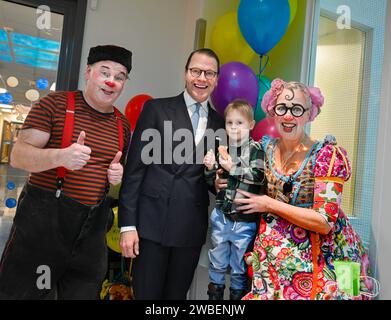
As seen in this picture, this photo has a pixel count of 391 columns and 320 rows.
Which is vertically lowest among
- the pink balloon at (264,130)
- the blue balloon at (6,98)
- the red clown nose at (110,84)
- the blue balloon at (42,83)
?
the pink balloon at (264,130)

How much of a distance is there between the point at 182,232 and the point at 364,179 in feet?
2.93

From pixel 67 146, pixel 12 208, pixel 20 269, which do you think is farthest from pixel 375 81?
pixel 12 208

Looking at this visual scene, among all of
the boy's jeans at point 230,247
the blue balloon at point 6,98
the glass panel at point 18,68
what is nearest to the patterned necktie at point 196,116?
the boy's jeans at point 230,247

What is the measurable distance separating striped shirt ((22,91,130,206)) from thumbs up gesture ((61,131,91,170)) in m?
0.11

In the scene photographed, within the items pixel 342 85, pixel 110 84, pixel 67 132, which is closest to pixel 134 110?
pixel 110 84

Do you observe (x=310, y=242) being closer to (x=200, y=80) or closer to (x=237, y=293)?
(x=237, y=293)

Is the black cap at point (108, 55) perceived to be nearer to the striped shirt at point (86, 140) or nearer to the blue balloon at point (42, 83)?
the striped shirt at point (86, 140)

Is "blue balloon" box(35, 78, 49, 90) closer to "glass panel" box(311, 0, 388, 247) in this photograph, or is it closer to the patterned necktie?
the patterned necktie

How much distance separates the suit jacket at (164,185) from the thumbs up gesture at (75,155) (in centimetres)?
26

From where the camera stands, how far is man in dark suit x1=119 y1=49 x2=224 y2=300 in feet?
5.26

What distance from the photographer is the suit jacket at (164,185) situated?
1604 millimetres

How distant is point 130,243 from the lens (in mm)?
1559

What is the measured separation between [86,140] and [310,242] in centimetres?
105

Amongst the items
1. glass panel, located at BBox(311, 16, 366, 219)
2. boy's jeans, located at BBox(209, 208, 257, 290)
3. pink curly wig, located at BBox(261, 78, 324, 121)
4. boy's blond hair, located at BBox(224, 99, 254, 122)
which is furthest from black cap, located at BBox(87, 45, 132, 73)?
glass panel, located at BBox(311, 16, 366, 219)
